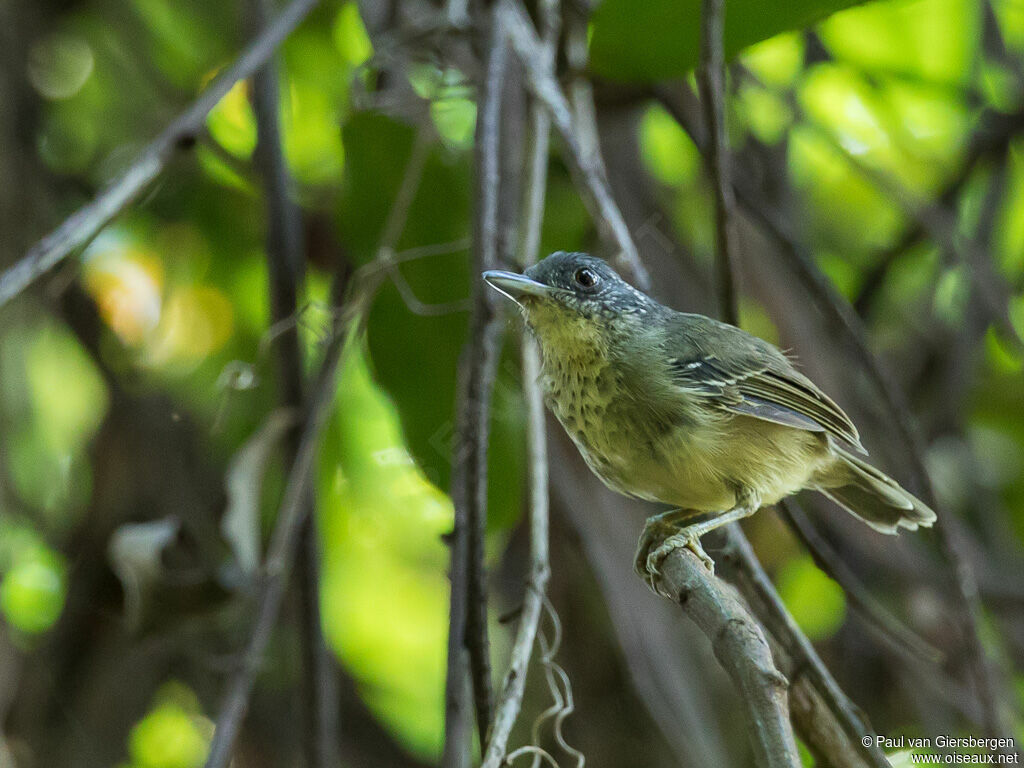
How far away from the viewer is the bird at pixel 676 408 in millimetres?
1880

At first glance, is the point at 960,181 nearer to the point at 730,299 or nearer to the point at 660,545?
the point at 730,299

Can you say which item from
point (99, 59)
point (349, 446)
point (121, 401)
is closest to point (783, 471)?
point (349, 446)

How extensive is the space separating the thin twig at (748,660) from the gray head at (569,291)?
75 centimetres

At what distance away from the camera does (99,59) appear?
363 cm

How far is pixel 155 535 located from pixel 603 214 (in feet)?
4.03

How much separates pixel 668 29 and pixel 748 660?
1579mm

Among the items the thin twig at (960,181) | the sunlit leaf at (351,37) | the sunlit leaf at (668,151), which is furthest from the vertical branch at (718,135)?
the sunlit leaf at (351,37)

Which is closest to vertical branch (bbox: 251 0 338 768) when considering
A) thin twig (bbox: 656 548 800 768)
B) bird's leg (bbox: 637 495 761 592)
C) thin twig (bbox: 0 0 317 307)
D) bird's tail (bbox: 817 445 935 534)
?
thin twig (bbox: 0 0 317 307)

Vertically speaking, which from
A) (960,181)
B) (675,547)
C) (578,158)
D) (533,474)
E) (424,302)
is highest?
(960,181)

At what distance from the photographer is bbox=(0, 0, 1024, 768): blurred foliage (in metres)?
2.82

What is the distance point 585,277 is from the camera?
Answer: 6.77 feet

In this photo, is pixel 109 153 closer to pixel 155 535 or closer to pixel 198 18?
pixel 198 18

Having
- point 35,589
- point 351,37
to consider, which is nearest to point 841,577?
point 35,589

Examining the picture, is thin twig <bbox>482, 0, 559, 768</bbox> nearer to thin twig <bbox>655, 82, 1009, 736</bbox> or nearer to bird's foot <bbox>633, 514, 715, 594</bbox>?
bird's foot <bbox>633, 514, 715, 594</bbox>
